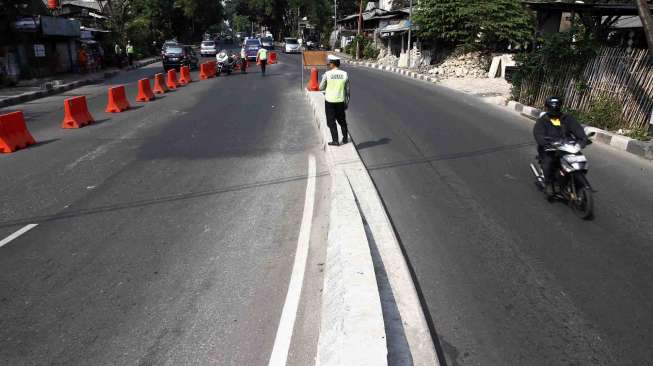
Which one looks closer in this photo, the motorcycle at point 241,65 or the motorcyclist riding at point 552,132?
the motorcyclist riding at point 552,132

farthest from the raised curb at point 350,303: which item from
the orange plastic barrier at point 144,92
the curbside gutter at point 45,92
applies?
the curbside gutter at point 45,92

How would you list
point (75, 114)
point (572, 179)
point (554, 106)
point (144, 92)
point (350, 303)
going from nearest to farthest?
point (350, 303), point (572, 179), point (554, 106), point (75, 114), point (144, 92)

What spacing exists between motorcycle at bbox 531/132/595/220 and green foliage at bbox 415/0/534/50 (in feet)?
82.2

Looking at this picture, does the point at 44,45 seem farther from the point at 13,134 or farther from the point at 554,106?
the point at 554,106

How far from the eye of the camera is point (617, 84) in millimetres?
11820

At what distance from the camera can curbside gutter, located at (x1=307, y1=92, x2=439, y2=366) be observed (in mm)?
3186

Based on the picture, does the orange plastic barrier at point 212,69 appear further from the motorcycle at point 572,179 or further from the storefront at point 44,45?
the motorcycle at point 572,179

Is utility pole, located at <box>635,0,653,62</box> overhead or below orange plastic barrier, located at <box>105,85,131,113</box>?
overhead

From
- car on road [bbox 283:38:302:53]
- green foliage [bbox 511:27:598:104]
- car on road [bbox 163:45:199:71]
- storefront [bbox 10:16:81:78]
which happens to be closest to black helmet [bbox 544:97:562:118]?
green foliage [bbox 511:27:598:104]

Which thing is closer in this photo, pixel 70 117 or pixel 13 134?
pixel 13 134

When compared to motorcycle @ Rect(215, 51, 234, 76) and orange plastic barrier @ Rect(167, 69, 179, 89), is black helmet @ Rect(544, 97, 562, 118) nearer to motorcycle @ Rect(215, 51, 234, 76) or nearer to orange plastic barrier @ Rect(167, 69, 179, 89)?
orange plastic barrier @ Rect(167, 69, 179, 89)

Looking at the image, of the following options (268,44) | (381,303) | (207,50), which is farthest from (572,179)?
(268,44)

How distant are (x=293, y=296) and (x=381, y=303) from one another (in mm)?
775

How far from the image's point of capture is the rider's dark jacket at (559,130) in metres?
6.52
